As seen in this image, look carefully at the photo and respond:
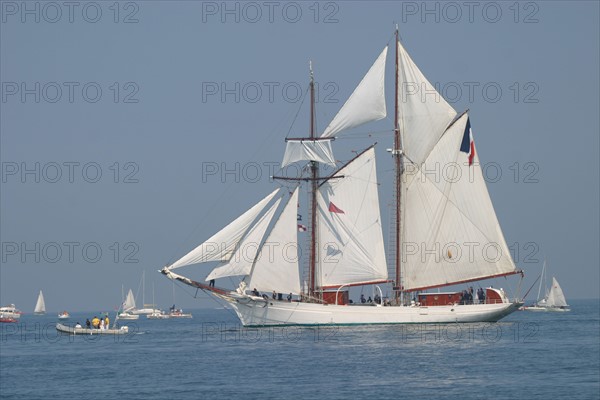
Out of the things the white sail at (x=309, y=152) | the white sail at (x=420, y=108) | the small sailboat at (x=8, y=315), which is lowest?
the small sailboat at (x=8, y=315)

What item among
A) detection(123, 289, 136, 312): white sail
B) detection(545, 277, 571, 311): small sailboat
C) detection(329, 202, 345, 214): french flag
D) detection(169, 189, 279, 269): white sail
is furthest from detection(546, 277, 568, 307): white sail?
detection(169, 189, 279, 269): white sail

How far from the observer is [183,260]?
77.8 metres

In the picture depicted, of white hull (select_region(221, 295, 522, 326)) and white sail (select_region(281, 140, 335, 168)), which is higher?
white sail (select_region(281, 140, 335, 168))

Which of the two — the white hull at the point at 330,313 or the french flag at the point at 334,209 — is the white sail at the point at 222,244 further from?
the french flag at the point at 334,209

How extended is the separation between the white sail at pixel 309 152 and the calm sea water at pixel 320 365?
13074 millimetres

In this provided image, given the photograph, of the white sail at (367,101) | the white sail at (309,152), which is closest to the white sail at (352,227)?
the white sail at (309,152)

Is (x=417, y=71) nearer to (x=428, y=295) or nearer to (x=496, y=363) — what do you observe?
(x=428, y=295)

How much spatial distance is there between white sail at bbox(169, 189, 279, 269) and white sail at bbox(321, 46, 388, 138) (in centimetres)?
1062

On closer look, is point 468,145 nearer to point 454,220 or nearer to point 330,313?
point 454,220

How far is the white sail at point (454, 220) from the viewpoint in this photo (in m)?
84.8

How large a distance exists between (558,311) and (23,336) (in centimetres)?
8593

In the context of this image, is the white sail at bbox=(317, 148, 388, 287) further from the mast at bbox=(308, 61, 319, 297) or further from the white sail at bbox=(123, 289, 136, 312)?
the white sail at bbox=(123, 289, 136, 312)

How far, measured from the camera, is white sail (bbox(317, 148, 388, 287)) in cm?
8381

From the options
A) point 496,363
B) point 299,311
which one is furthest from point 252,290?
point 496,363
